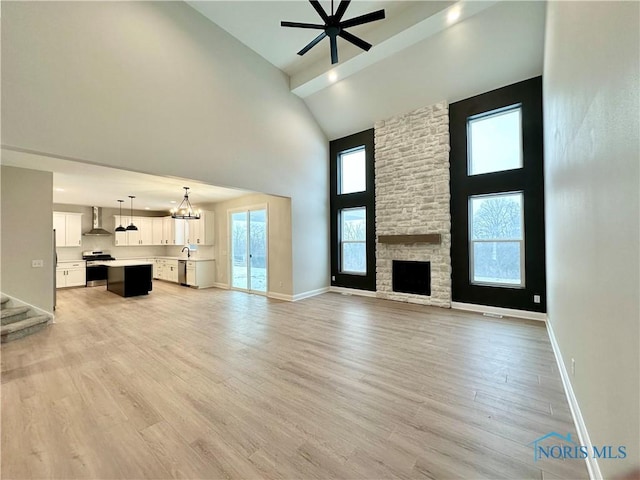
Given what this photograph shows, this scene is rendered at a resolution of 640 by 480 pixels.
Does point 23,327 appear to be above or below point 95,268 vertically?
below

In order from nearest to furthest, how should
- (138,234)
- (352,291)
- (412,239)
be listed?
(412,239), (352,291), (138,234)

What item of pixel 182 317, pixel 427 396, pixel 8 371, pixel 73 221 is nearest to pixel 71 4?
pixel 8 371

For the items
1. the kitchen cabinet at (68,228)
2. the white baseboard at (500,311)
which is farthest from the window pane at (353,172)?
the kitchen cabinet at (68,228)

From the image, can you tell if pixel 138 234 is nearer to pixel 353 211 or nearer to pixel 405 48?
pixel 353 211

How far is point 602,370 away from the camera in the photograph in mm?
1356

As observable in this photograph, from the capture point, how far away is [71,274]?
7.97 metres

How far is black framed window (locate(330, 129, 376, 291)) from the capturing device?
20.9 ft

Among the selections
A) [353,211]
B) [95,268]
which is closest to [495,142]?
[353,211]

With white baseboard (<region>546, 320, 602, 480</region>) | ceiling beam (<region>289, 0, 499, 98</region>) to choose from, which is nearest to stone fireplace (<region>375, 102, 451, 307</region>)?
ceiling beam (<region>289, 0, 499, 98</region>)

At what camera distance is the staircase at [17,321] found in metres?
3.68

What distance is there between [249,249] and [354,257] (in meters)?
2.95

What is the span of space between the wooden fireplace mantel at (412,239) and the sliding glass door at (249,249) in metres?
3.06

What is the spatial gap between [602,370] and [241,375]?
2.73 meters

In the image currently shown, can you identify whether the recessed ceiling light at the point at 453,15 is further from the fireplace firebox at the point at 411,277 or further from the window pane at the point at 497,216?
the fireplace firebox at the point at 411,277
